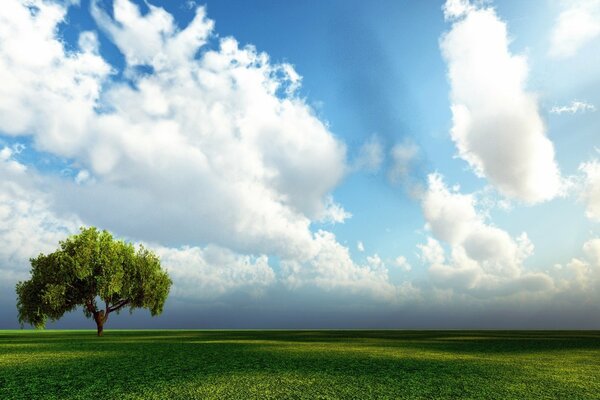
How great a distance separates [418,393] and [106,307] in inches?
1836

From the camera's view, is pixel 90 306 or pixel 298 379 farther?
pixel 90 306

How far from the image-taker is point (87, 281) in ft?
155

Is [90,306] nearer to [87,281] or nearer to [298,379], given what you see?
[87,281]

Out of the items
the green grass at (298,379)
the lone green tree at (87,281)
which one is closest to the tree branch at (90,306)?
the lone green tree at (87,281)

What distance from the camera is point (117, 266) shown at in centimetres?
4803

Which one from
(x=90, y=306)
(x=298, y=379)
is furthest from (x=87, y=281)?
(x=298, y=379)

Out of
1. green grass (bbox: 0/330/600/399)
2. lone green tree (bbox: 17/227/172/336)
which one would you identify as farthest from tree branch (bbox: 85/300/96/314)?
green grass (bbox: 0/330/600/399)

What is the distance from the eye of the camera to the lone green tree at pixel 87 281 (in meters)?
46.7

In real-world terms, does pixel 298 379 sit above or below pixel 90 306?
below

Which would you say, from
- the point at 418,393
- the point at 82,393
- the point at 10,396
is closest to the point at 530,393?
the point at 418,393

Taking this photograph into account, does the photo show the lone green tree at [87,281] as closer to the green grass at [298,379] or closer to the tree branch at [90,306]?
the tree branch at [90,306]

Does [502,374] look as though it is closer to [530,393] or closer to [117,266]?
[530,393]

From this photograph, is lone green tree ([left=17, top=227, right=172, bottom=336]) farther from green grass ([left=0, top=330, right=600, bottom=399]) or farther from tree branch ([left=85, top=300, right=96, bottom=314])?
green grass ([left=0, top=330, right=600, bottom=399])

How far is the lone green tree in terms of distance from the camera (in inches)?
1839
